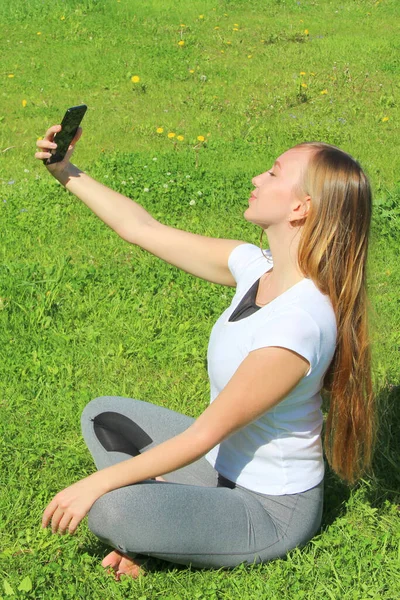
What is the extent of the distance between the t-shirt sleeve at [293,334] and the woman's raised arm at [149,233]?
69 cm

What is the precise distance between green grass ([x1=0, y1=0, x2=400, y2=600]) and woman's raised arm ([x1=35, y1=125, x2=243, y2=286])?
26.5 inches

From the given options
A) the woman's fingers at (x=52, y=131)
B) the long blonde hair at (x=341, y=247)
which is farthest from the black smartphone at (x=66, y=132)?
the long blonde hair at (x=341, y=247)

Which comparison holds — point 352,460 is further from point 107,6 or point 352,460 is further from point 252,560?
point 107,6

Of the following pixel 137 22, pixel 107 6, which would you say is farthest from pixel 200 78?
pixel 107 6

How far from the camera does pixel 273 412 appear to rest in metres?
2.65

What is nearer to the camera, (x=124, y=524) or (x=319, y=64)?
(x=124, y=524)

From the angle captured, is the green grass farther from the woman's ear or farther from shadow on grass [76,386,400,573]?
the woman's ear

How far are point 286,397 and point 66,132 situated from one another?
1348 millimetres

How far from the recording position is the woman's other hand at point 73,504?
2.49 metres

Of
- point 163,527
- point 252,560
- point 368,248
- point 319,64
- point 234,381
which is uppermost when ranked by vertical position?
point 368,248

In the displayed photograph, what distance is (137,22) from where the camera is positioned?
11086 mm

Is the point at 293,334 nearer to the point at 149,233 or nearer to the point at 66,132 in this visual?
the point at 149,233

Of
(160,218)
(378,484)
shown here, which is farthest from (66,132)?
(160,218)

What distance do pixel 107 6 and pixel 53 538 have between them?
9.95 meters
